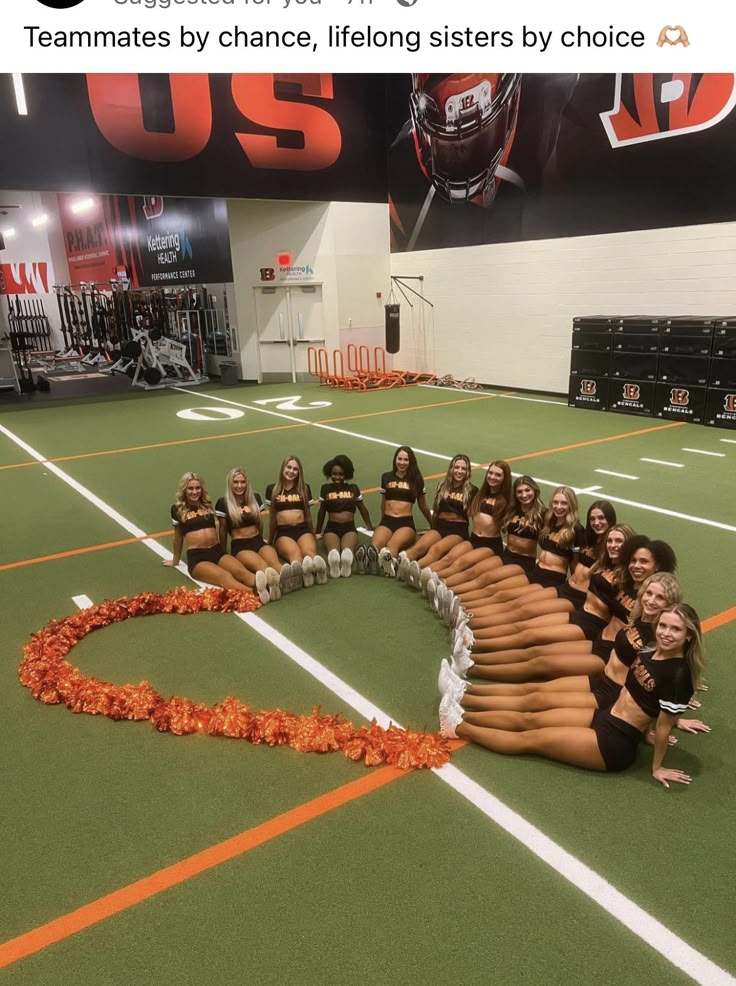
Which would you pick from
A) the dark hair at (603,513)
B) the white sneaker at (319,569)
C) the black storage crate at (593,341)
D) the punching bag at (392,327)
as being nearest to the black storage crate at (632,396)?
the black storage crate at (593,341)

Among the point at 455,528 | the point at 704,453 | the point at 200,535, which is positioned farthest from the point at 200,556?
the point at 704,453

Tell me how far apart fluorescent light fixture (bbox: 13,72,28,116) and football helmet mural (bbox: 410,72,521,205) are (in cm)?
851

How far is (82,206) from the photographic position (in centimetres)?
2761

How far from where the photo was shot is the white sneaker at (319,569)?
19.1ft

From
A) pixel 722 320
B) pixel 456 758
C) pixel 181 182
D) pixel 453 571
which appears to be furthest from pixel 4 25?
pixel 456 758

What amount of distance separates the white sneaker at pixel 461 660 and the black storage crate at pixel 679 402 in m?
9.03

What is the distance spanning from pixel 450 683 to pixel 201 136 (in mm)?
14718

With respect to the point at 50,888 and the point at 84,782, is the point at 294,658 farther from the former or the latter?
the point at 50,888

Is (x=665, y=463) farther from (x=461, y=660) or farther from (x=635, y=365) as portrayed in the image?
(x=461, y=660)

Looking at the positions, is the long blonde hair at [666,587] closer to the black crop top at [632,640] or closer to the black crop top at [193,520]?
the black crop top at [632,640]

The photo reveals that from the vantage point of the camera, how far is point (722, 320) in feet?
36.6

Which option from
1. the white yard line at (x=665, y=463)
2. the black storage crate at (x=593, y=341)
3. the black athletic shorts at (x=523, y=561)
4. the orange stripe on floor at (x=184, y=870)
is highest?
the black storage crate at (x=593, y=341)

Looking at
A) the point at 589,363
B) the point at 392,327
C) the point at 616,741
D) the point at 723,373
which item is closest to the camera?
the point at 616,741

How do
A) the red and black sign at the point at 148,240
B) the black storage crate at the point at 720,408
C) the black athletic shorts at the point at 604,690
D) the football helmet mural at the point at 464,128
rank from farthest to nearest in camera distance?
the red and black sign at the point at 148,240 → the football helmet mural at the point at 464,128 → the black storage crate at the point at 720,408 → the black athletic shorts at the point at 604,690
